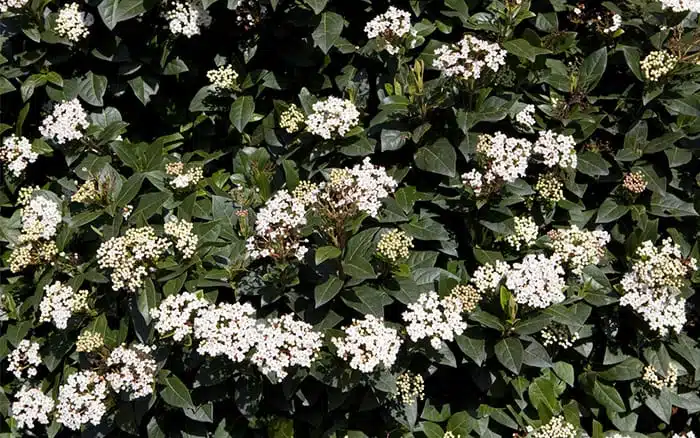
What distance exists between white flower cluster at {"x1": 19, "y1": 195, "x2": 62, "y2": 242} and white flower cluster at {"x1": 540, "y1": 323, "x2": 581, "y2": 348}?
3.29 m

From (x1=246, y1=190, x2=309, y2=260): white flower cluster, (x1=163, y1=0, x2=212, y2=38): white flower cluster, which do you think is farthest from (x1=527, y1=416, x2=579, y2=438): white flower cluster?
(x1=163, y1=0, x2=212, y2=38): white flower cluster

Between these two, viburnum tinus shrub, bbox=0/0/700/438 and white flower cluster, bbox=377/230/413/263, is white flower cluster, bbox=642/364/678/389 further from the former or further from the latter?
white flower cluster, bbox=377/230/413/263

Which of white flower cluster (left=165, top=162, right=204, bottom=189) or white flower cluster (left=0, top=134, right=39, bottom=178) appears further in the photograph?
white flower cluster (left=0, top=134, right=39, bottom=178)

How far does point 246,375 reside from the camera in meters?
4.45

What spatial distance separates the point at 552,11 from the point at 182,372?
3727mm

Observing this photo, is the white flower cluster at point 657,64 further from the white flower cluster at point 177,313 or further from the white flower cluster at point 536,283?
the white flower cluster at point 177,313

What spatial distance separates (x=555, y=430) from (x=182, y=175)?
A: 9.70ft

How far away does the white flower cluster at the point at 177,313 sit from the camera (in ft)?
13.1

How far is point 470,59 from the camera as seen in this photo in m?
4.36

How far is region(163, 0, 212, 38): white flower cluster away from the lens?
4.78m

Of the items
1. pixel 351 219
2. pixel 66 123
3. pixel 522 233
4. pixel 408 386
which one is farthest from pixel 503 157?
pixel 66 123


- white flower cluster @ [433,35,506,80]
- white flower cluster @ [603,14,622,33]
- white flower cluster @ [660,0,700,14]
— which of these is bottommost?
white flower cluster @ [603,14,622,33]

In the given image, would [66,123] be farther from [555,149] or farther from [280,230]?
[555,149]

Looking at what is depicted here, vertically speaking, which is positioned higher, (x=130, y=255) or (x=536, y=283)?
(x=130, y=255)
